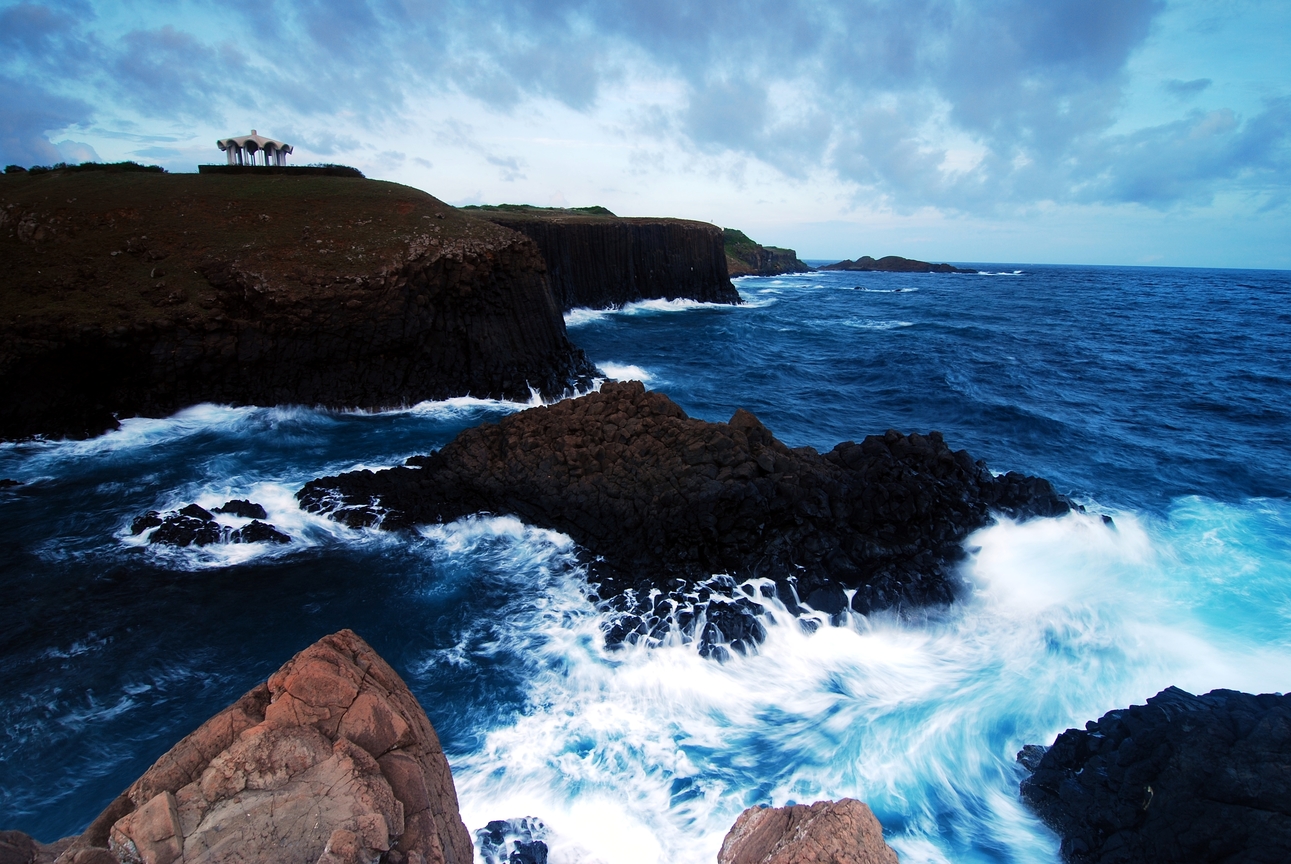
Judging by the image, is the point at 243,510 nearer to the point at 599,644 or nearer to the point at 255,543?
the point at 255,543

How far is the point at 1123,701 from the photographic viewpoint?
935 cm

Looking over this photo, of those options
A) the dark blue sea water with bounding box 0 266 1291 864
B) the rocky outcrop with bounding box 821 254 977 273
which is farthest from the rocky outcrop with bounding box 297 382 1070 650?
the rocky outcrop with bounding box 821 254 977 273

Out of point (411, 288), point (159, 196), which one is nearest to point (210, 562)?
point (411, 288)

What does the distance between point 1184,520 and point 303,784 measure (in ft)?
59.7

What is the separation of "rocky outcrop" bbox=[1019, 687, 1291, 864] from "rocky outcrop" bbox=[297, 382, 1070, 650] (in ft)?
12.1

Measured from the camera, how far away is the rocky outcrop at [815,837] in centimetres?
400

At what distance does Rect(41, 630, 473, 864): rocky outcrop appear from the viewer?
3.59m

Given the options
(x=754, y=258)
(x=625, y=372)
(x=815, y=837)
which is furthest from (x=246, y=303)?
(x=754, y=258)

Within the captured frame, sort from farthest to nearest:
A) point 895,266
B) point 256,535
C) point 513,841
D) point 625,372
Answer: point 895,266, point 625,372, point 256,535, point 513,841

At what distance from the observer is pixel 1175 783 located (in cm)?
619

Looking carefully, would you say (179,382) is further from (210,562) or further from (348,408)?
(210,562)

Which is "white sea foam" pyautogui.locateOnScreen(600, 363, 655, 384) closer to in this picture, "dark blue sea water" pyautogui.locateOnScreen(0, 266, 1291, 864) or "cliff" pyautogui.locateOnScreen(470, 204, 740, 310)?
"dark blue sea water" pyautogui.locateOnScreen(0, 266, 1291, 864)

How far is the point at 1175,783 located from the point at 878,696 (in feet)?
12.0

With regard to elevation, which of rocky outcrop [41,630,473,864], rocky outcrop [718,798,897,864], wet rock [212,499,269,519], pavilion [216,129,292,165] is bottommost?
wet rock [212,499,269,519]
